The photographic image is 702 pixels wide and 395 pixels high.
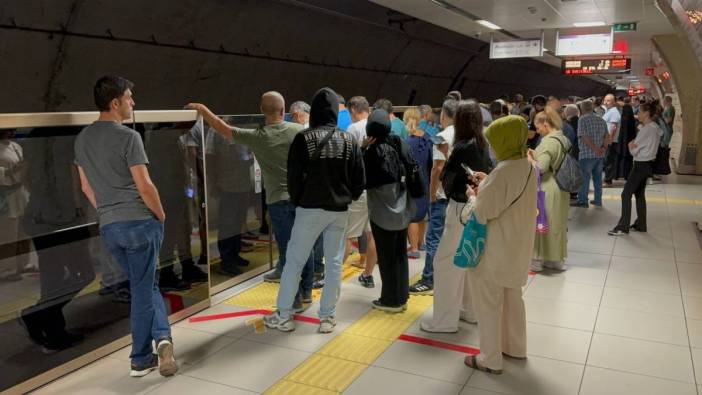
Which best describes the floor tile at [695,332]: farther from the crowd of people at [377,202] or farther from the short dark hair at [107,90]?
the short dark hair at [107,90]

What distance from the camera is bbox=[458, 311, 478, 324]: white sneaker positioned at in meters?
4.38

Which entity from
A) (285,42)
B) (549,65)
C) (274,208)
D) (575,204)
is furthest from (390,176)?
(549,65)

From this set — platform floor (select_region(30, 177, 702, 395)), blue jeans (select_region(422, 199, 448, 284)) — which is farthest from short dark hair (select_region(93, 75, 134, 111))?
blue jeans (select_region(422, 199, 448, 284))

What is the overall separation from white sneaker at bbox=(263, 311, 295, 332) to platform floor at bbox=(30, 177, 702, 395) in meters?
0.05

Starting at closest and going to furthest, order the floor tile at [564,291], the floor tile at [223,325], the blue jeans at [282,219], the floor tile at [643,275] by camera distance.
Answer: the floor tile at [223,325] < the blue jeans at [282,219] < the floor tile at [564,291] < the floor tile at [643,275]

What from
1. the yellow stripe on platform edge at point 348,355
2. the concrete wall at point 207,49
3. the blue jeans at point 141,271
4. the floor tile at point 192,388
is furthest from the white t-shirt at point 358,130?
the concrete wall at point 207,49

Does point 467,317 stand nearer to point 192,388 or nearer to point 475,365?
point 475,365

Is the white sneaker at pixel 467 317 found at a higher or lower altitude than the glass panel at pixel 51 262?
lower

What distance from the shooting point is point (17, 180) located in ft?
11.6

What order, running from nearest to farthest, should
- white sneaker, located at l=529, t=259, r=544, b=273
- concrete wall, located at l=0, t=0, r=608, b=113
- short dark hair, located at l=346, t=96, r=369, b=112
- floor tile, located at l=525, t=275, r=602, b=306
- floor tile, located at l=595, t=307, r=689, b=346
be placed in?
floor tile, located at l=595, t=307, r=689, b=346 → floor tile, located at l=525, t=275, r=602, b=306 → short dark hair, located at l=346, t=96, r=369, b=112 → white sneaker, located at l=529, t=259, r=544, b=273 → concrete wall, located at l=0, t=0, r=608, b=113

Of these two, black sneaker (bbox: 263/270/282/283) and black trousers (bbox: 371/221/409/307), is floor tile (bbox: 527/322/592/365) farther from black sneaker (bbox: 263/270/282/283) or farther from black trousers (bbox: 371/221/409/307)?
black sneaker (bbox: 263/270/282/283)

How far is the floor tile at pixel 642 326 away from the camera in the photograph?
4094 mm

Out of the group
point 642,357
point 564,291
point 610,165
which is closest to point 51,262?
point 642,357

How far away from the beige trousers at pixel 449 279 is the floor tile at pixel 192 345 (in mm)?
1502
